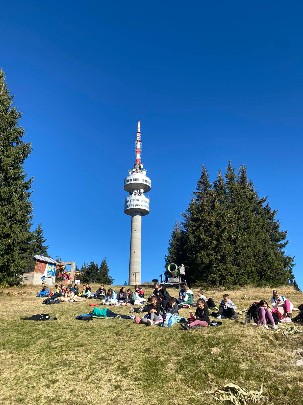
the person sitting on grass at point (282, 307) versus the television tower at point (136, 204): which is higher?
the television tower at point (136, 204)

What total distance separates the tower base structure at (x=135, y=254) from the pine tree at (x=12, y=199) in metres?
53.3

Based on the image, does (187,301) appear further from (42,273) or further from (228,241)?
(42,273)

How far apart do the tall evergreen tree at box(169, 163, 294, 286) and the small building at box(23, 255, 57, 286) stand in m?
18.3

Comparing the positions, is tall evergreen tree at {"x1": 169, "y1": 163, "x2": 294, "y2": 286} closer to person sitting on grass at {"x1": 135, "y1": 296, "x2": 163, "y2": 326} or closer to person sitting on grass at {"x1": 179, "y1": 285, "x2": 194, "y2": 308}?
person sitting on grass at {"x1": 179, "y1": 285, "x2": 194, "y2": 308}

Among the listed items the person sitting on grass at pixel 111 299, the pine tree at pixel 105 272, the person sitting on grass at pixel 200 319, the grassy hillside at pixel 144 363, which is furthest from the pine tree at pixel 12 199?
the pine tree at pixel 105 272

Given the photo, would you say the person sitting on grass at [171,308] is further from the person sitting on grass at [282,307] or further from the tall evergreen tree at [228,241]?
the tall evergreen tree at [228,241]

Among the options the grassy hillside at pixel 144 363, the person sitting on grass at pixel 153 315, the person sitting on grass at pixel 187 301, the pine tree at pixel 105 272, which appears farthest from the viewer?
the pine tree at pixel 105 272

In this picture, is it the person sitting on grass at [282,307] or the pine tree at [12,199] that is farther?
the pine tree at [12,199]

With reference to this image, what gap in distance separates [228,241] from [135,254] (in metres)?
47.5

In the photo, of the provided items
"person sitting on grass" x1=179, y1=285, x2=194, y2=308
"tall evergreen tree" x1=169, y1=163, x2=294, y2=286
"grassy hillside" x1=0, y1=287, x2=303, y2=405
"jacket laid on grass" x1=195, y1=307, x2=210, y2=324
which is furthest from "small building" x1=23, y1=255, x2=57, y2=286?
"jacket laid on grass" x1=195, y1=307, x2=210, y2=324

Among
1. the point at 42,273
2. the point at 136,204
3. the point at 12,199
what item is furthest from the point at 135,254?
the point at 12,199

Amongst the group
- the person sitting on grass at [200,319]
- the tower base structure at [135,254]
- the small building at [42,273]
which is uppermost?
the tower base structure at [135,254]

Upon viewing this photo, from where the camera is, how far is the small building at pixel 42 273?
44344 millimetres

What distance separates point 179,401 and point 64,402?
10.8 feet
